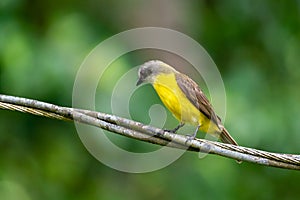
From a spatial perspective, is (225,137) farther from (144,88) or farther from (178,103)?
(144,88)

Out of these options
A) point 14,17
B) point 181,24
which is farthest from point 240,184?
point 14,17

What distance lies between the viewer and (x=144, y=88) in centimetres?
540

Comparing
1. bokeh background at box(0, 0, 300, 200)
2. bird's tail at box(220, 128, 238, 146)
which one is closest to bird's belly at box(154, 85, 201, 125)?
bird's tail at box(220, 128, 238, 146)

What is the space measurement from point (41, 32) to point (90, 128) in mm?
1222

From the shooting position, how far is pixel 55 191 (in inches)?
252

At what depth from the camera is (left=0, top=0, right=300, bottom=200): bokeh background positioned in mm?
5469

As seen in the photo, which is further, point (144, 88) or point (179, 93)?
point (144, 88)

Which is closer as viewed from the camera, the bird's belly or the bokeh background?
the bird's belly

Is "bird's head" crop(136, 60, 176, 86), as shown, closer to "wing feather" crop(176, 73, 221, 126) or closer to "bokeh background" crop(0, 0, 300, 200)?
"wing feather" crop(176, 73, 221, 126)

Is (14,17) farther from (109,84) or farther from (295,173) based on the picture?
(295,173)

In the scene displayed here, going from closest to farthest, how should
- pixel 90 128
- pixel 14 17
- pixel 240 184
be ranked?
pixel 90 128 → pixel 14 17 → pixel 240 184

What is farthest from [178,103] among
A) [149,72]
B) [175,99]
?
[149,72]

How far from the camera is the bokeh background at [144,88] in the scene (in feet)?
17.9

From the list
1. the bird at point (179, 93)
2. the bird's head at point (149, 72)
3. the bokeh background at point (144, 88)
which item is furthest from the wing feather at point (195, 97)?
the bokeh background at point (144, 88)
